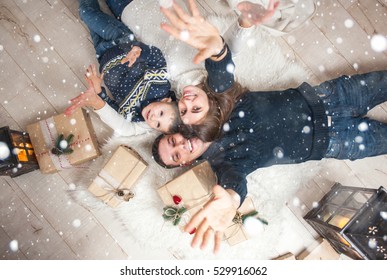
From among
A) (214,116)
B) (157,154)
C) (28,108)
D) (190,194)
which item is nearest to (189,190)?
(190,194)

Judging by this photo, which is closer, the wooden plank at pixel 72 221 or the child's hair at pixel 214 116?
the child's hair at pixel 214 116

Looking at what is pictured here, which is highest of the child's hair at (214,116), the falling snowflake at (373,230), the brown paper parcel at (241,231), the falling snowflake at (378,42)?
the falling snowflake at (378,42)

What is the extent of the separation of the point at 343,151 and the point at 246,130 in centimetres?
36

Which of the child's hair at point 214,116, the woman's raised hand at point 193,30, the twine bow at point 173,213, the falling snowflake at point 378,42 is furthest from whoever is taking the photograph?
the falling snowflake at point 378,42

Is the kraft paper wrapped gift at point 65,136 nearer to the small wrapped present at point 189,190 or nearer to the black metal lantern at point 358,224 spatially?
the small wrapped present at point 189,190

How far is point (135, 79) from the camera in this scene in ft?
4.18

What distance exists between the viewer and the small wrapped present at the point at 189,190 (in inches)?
47.6

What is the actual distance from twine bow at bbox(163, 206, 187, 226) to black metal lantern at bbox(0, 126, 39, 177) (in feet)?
1.66

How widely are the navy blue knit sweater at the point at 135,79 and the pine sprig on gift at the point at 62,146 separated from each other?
0.63ft

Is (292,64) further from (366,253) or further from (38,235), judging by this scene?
(38,235)

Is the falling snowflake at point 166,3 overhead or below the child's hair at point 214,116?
overhead

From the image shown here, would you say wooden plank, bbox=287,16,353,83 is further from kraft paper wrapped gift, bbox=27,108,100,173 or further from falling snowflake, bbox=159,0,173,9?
kraft paper wrapped gift, bbox=27,108,100,173

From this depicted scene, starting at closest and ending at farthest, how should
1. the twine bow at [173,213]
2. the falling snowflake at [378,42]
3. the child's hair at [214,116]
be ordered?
the child's hair at [214,116] → the twine bow at [173,213] → the falling snowflake at [378,42]

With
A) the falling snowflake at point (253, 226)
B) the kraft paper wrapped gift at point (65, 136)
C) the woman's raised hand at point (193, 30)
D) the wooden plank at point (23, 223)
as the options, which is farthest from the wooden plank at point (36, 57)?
the falling snowflake at point (253, 226)
